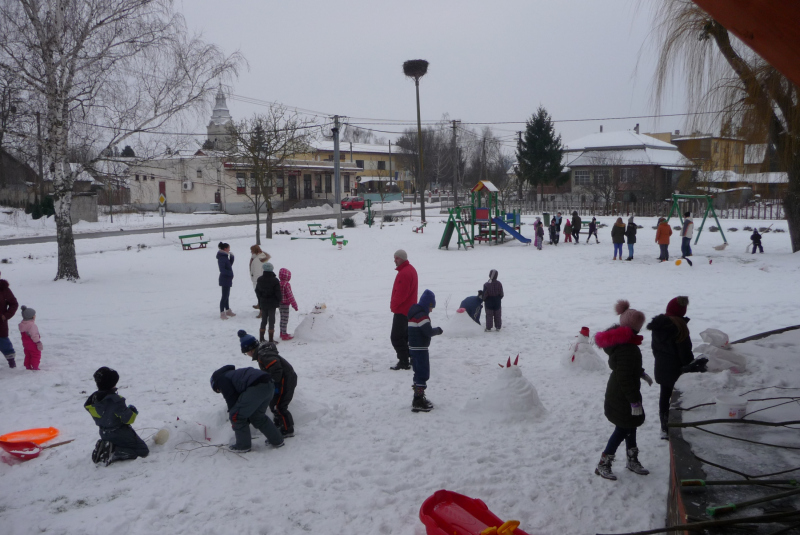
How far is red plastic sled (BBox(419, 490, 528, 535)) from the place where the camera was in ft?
12.4

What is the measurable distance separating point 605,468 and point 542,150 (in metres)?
47.3

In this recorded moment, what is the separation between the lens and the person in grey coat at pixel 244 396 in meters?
5.34

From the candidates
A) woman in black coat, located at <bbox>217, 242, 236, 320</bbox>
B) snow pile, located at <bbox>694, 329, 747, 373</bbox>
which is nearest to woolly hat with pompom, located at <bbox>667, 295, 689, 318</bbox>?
snow pile, located at <bbox>694, 329, 747, 373</bbox>

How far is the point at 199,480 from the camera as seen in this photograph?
4.98 m

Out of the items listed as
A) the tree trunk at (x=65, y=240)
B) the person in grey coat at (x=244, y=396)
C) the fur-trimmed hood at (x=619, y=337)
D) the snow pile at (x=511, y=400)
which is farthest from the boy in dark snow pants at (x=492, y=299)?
the tree trunk at (x=65, y=240)

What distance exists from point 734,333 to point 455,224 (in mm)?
14899

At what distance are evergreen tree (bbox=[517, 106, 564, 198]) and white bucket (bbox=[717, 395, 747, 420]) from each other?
46.1 metres

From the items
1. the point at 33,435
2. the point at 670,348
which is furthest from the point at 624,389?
the point at 33,435

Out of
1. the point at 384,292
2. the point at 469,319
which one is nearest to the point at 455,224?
the point at 384,292

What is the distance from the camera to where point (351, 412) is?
657cm

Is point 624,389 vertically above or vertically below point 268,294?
below

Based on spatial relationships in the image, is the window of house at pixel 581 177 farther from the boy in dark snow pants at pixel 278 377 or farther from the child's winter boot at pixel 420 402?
the boy in dark snow pants at pixel 278 377

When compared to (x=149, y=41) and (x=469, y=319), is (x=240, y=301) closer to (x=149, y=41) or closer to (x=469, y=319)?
(x=469, y=319)

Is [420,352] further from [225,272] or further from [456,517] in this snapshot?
[225,272]
